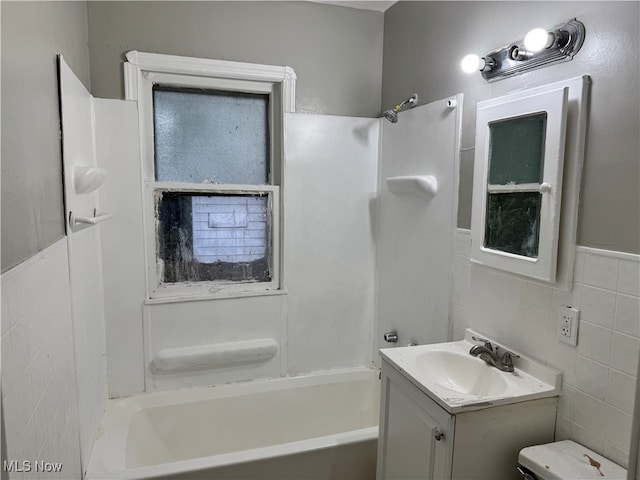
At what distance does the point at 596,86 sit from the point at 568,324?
2.49 feet

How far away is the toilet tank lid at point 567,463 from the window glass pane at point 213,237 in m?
1.61

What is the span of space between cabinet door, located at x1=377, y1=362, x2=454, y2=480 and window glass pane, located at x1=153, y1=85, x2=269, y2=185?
136 cm

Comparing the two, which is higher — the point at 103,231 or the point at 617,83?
the point at 617,83

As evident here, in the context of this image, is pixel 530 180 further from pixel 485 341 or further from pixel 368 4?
pixel 368 4

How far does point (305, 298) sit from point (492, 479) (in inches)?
54.4

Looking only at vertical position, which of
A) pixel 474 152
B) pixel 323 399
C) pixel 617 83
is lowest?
pixel 323 399

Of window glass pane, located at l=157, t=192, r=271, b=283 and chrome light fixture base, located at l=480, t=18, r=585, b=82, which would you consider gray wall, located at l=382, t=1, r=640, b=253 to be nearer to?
chrome light fixture base, located at l=480, t=18, r=585, b=82

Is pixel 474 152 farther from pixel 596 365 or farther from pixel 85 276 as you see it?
pixel 85 276

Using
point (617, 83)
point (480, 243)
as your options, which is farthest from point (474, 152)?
point (617, 83)

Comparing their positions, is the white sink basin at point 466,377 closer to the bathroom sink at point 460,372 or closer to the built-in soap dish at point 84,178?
the bathroom sink at point 460,372

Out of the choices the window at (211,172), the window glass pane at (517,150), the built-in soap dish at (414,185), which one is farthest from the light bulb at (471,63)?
the window at (211,172)

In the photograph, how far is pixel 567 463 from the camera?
1221 millimetres

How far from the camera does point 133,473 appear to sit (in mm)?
1621

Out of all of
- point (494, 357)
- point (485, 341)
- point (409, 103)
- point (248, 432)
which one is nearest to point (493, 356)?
point (494, 357)
